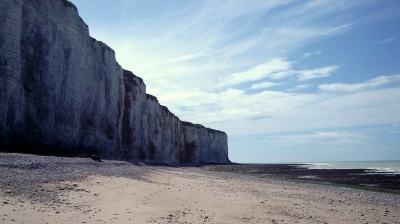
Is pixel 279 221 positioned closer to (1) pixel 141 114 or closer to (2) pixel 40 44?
(2) pixel 40 44

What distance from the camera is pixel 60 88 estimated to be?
67.1 ft

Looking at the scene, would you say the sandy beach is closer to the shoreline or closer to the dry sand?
the dry sand

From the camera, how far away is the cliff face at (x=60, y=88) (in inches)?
614

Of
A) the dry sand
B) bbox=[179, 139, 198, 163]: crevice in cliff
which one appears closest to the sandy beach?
the dry sand

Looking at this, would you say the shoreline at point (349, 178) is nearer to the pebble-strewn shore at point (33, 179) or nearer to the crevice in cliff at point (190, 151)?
the pebble-strewn shore at point (33, 179)

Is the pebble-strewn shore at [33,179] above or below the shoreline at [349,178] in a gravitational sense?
above

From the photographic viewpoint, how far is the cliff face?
15594 mm

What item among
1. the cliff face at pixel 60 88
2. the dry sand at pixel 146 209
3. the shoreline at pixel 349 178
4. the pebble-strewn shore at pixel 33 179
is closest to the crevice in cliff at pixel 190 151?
the shoreline at pixel 349 178

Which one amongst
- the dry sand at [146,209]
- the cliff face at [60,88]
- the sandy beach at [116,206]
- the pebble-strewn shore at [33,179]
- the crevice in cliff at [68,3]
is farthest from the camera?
the crevice in cliff at [68,3]

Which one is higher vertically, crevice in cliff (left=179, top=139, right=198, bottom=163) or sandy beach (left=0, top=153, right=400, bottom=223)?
crevice in cliff (left=179, top=139, right=198, bottom=163)

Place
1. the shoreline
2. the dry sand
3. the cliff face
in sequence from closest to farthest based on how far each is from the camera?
the dry sand → the cliff face → the shoreline

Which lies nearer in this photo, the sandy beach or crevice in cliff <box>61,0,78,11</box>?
the sandy beach

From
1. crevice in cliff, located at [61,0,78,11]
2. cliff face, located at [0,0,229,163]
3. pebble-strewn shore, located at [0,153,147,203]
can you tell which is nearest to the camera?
pebble-strewn shore, located at [0,153,147,203]

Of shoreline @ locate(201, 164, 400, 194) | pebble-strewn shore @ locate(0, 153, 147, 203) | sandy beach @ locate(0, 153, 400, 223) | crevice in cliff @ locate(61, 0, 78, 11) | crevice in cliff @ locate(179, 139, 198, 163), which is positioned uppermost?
crevice in cliff @ locate(61, 0, 78, 11)
